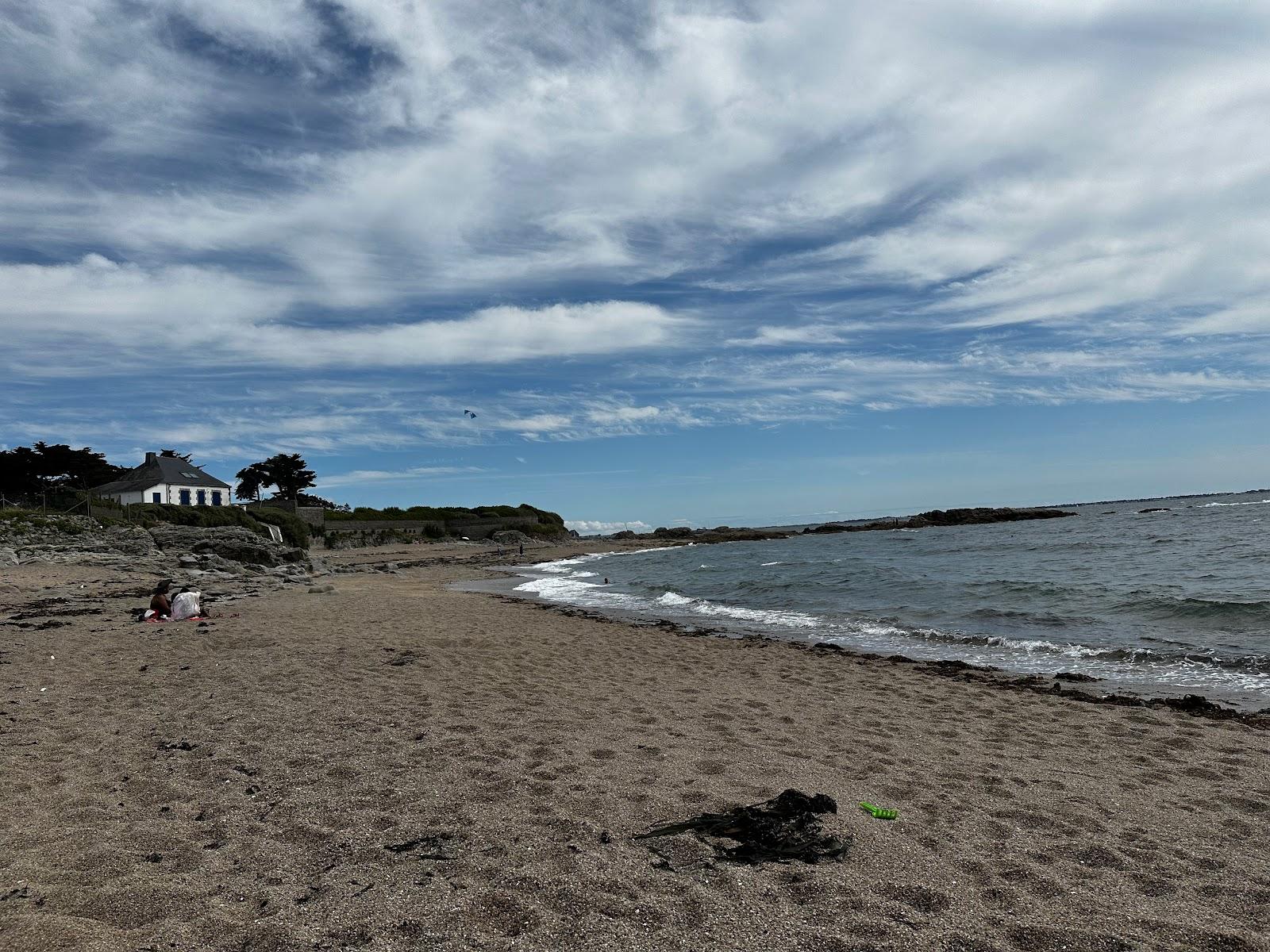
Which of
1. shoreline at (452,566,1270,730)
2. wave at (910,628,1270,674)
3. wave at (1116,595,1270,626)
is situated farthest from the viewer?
wave at (1116,595,1270,626)

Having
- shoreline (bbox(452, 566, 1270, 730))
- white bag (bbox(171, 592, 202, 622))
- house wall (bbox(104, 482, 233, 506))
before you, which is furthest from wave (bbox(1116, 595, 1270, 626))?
house wall (bbox(104, 482, 233, 506))

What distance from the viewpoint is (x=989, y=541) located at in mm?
45938

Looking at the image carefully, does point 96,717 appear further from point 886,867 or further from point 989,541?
point 989,541

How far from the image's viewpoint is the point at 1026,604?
17.6 meters

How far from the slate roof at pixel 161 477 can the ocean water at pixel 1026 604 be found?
33180 mm

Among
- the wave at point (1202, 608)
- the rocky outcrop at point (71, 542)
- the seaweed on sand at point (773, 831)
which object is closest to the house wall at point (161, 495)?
the rocky outcrop at point (71, 542)

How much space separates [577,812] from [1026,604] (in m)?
16.2

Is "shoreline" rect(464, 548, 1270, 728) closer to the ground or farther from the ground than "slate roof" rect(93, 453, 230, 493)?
closer to the ground

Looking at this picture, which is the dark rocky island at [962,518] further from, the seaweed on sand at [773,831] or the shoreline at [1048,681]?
the seaweed on sand at [773,831]

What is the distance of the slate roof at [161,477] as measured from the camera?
51812mm

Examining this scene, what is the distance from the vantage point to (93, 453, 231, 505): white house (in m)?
50.9

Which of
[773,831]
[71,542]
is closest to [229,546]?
[71,542]

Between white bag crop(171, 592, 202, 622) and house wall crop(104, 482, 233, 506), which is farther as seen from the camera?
house wall crop(104, 482, 233, 506)

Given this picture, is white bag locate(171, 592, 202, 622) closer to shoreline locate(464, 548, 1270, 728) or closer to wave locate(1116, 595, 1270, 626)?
shoreline locate(464, 548, 1270, 728)
